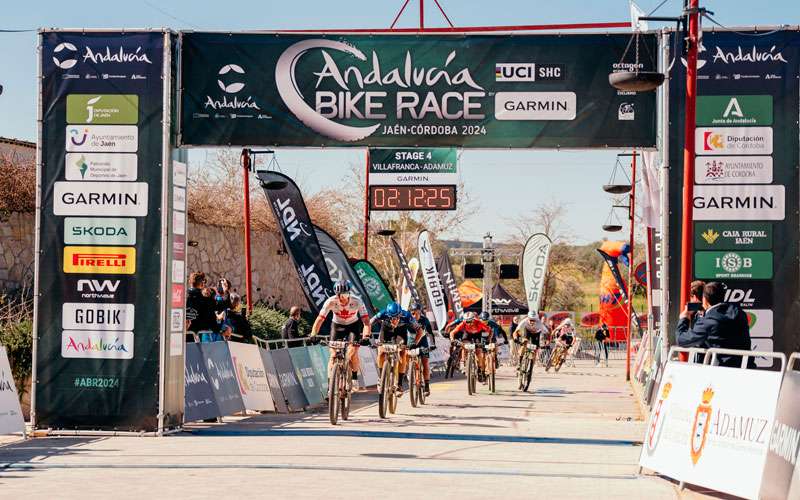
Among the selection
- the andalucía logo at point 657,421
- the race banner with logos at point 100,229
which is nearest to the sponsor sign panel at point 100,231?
the race banner with logos at point 100,229

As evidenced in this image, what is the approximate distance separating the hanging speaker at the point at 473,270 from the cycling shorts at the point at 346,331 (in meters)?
32.8

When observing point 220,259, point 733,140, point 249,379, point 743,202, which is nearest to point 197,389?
point 249,379

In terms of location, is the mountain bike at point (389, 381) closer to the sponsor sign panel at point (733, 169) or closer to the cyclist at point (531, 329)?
the sponsor sign panel at point (733, 169)

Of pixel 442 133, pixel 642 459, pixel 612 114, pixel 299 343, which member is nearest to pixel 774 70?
pixel 612 114

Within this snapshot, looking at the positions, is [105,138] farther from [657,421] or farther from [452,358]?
[452,358]

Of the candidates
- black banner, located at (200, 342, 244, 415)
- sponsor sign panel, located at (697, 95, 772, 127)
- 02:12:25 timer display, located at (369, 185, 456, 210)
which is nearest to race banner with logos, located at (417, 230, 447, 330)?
02:12:25 timer display, located at (369, 185, 456, 210)

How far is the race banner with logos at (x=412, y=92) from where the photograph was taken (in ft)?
51.4

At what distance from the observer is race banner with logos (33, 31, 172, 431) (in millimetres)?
15586

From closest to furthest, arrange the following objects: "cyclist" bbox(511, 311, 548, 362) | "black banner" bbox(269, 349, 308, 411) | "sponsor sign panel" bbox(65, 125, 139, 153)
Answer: "sponsor sign panel" bbox(65, 125, 139, 153) < "black banner" bbox(269, 349, 308, 411) < "cyclist" bbox(511, 311, 548, 362)

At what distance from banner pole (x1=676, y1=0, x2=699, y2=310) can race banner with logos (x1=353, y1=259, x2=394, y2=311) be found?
1744 cm

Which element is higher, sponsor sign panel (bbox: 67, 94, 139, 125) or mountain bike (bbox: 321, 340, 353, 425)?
sponsor sign panel (bbox: 67, 94, 139, 125)

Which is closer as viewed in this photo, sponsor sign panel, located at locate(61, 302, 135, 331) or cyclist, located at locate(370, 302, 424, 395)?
sponsor sign panel, located at locate(61, 302, 135, 331)

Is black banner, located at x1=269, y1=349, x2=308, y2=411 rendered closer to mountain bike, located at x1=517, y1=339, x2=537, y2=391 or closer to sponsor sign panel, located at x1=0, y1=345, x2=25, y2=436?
sponsor sign panel, located at x1=0, y1=345, x2=25, y2=436

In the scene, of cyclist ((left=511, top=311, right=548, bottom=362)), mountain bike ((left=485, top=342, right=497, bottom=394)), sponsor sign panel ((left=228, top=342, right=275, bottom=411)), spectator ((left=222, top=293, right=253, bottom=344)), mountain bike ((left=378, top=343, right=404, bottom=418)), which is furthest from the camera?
cyclist ((left=511, top=311, right=548, bottom=362))
